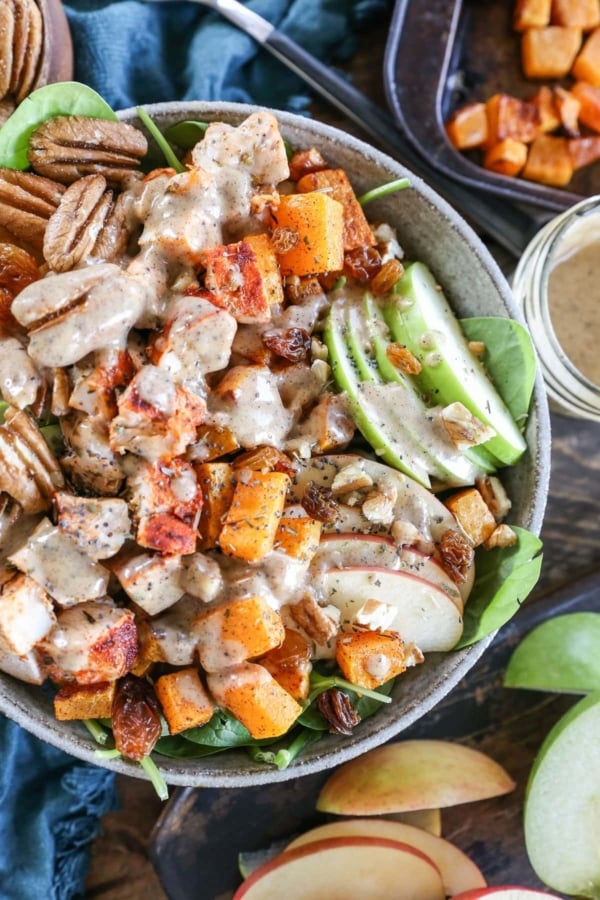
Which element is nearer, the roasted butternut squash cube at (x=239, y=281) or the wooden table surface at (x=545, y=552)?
the roasted butternut squash cube at (x=239, y=281)

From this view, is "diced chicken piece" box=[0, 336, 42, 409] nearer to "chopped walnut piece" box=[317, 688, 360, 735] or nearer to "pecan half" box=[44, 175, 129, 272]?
"pecan half" box=[44, 175, 129, 272]

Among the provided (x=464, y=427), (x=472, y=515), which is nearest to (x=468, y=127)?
(x=464, y=427)

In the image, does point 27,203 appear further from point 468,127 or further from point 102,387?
point 468,127

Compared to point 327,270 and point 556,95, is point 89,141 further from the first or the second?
point 556,95

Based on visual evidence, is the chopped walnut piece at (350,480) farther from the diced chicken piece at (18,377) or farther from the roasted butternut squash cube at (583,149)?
the roasted butternut squash cube at (583,149)

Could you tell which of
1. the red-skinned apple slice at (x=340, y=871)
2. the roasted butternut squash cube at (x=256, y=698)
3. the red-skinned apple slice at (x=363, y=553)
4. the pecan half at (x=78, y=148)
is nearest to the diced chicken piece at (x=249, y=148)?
the pecan half at (x=78, y=148)

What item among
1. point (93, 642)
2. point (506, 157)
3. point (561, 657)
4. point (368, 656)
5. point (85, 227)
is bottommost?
point (561, 657)

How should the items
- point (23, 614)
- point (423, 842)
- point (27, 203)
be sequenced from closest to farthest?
point (23, 614), point (27, 203), point (423, 842)
